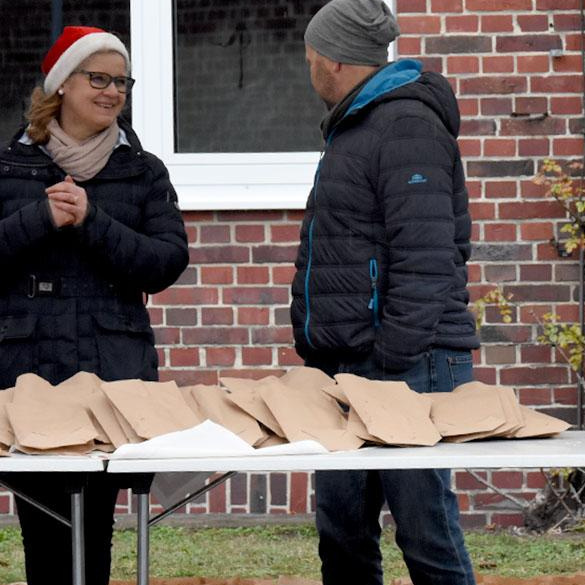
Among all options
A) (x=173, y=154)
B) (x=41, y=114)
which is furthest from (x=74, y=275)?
(x=173, y=154)

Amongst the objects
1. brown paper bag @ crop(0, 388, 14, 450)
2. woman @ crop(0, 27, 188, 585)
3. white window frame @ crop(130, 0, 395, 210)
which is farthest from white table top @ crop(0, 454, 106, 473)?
white window frame @ crop(130, 0, 395, 210)

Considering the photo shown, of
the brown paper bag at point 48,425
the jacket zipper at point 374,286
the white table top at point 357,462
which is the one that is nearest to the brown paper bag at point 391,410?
the white table top at point 357,462

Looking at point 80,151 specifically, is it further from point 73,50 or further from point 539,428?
point 539,428

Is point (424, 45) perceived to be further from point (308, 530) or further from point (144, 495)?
point (144, 495)

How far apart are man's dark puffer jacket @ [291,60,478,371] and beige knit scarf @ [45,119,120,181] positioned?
1.98 ft

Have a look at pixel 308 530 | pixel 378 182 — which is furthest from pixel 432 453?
pixel 308 530

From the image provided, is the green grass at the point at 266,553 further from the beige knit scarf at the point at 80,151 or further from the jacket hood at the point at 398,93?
the jacket hood at the point at 398,93

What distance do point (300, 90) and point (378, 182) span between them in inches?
102

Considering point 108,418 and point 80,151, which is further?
point 80,151

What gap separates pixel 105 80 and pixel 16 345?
755 mm

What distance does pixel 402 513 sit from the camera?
379 cm

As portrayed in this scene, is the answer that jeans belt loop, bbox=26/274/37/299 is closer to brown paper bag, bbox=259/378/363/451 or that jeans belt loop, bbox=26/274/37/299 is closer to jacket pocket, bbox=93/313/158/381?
jacket pocket, bbox=93/313/158/381

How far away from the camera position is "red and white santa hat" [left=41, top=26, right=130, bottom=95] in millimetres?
4164

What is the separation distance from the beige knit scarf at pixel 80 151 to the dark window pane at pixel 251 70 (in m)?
2.22
